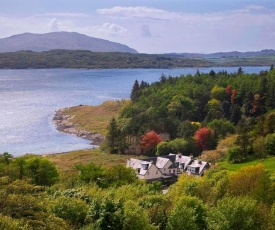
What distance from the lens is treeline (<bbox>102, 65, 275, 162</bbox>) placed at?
50531mm

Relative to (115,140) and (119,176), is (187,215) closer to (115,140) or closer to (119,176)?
(119,176)

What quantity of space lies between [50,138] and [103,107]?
90.6 ft

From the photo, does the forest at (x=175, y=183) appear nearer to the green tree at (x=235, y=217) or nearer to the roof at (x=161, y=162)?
the green tree at (x=235, y=217)

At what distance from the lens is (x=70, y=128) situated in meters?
82.9

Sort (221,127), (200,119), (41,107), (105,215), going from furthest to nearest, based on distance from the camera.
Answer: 1. (41,107)
2. (200,119)
3. (221,127)
4. (105,215)

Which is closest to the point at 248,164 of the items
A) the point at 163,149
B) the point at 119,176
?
the point at 163,149

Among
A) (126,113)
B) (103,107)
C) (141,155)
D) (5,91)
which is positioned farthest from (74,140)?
(5,91)

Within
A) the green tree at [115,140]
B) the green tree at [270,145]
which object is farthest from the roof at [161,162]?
the green tree at [115,140]

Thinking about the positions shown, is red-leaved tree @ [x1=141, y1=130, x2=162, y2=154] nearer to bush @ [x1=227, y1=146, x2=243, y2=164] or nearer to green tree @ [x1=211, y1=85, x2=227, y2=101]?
bush @ [x1=227, y1=146, x2=243, y2=164]

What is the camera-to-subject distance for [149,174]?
41.9 m

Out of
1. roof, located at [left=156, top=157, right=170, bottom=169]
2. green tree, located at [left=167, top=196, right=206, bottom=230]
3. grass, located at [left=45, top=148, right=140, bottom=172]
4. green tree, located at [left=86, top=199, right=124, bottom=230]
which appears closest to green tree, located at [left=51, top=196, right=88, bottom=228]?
green tree, located at [left=86, top=199, right=124, bottom=230]

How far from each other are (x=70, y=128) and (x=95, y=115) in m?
9.77

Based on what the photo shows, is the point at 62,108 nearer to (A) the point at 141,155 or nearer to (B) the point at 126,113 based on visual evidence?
(B) the point at 126,113

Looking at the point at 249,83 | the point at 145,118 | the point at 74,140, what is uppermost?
the point at 249,83
